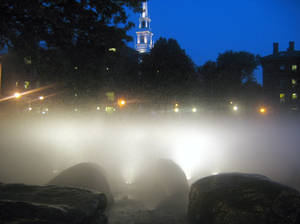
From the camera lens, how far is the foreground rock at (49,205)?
3299mm

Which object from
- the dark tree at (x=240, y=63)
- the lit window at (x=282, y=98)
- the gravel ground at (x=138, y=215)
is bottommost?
the gravel ground at (x=138, y=215)

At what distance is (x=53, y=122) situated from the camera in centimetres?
3388

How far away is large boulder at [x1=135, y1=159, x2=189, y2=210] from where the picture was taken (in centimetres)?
773

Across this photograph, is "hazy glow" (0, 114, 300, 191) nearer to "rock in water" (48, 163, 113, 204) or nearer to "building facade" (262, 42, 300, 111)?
"rock in water" (48, 163, 113, 204)

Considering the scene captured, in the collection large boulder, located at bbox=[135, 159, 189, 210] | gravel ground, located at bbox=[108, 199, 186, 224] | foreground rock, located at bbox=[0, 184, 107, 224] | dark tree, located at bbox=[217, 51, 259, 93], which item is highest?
dark tree, located at bbox=[217, 51, 259, 93]

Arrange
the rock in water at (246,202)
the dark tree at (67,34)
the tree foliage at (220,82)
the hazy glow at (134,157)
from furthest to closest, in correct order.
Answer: the tree foliage at (220,82), the hazy glow at (134,157), the dark tree at (67,34), the rock in water at (246,202)

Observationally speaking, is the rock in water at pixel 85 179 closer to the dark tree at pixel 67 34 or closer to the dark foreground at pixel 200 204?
the dark foreground at pixel 200 204

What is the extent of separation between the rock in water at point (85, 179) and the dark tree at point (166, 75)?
28730 millimetres

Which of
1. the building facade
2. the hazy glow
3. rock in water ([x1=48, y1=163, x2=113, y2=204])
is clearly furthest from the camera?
the building facade

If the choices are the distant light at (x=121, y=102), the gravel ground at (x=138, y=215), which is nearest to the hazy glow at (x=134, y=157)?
the gravel ground at (x=138, y=215)

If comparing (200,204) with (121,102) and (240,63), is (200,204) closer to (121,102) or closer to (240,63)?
(121,102)

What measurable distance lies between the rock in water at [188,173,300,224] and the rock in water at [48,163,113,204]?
121 inches

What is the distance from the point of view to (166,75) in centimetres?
3553

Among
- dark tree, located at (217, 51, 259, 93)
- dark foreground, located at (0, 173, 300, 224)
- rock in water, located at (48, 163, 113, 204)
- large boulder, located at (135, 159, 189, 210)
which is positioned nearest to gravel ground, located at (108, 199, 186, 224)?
dark foreground, located at (0, 173, 300, 224)
